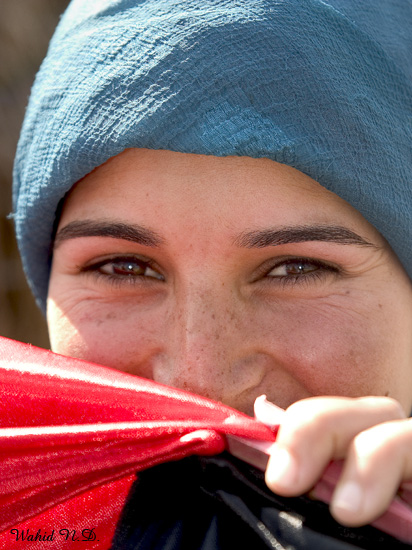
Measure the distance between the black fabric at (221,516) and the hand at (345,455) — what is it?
2.4 inches

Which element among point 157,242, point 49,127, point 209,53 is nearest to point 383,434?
point 157,242

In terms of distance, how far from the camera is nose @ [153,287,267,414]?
115 cm

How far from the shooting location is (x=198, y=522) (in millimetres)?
874

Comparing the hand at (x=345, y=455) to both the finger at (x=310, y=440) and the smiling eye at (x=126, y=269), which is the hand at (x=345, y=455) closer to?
the finger at (x=310, y=440)

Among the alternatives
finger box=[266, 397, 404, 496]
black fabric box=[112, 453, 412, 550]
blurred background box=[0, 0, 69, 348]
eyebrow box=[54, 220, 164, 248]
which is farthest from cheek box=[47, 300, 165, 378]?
blurred background box=[0, 0, 69, 348]

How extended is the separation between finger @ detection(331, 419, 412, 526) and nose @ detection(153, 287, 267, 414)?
415 mm

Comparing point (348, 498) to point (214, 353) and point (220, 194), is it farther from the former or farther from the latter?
point (220, 194)

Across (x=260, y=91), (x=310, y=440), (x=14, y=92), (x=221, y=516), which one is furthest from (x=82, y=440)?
(x=14, y=92)

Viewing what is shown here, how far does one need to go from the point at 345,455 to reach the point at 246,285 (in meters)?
0.52

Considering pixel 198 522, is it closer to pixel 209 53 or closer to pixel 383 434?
pixel 383 434

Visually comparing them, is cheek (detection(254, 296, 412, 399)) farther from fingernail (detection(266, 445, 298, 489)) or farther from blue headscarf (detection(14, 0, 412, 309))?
fingernail (detection(266, 445, 298, 489))

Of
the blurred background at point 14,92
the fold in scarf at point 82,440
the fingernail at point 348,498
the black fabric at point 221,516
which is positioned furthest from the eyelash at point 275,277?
the blurred background at point 14,92

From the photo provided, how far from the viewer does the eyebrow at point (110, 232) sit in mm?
1243

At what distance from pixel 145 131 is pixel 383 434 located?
2.37 feet
